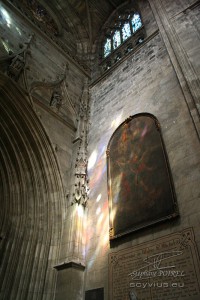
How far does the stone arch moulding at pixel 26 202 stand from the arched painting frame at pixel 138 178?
1661 millimetres

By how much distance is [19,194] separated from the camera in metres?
6.78

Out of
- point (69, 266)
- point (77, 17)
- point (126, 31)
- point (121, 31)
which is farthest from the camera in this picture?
point (77, 17)

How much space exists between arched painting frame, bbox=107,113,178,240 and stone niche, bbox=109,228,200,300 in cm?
46

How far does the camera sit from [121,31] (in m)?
13.1

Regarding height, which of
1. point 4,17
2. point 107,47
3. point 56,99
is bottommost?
point 56,99

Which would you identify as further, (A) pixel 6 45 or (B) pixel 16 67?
(A) pixel 6 45

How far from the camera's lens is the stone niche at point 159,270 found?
3969mm

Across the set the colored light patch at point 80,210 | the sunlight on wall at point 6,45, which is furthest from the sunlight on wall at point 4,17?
the colored light patch at point 80,210

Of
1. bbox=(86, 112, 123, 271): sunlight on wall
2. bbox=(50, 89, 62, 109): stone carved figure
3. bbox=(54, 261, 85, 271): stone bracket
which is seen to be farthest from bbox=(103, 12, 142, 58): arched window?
bbox=(54, 261, 85, 271): stone bracket

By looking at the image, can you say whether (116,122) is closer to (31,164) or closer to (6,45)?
(31,164)

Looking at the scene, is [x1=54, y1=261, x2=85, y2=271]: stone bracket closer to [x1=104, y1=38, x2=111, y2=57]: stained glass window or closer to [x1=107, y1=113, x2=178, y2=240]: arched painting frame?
[x1=107, y1=113, x2=178, y2=240]: arched painting frame

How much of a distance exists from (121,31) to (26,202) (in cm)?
1027

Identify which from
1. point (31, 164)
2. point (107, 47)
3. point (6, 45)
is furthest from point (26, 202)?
point (107, 47)

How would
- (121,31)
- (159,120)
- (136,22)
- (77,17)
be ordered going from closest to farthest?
1. (159,120)
2. (136,22)
3. (121,31)
4. (77,17)
